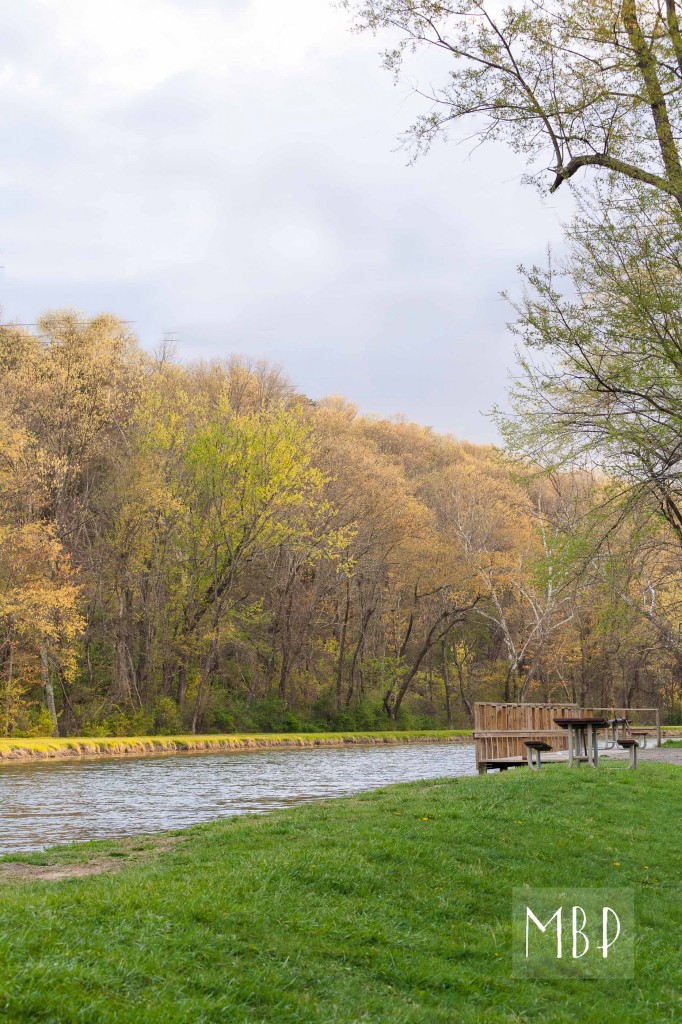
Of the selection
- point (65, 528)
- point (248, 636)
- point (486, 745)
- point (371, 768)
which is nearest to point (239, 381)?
point (248, 636)

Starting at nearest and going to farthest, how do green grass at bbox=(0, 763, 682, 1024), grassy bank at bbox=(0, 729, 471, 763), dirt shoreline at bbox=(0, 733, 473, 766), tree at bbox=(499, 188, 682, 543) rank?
green grass at bbox=(0, 763, 682, 1024) < tree at bbox=(499, 188, 682, 543) < dirt shoreline at bbox=(0, 733, 473, 766) < grassy bank at bbox=(0, 729, 471, 763)

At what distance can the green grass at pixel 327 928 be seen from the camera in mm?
4617

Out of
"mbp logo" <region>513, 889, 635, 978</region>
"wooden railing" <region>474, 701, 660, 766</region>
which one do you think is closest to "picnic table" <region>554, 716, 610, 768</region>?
"wooden railing" <region>474, 701, 660, 766</region>

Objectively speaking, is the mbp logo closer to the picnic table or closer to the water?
the water

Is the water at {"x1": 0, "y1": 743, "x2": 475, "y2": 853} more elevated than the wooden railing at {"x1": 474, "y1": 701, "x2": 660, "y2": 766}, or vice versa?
the wooden railing at {"x1": 474, "y1": 701, "x2": 660, "y2": 766}

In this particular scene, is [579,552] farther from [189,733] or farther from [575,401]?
[189,733]

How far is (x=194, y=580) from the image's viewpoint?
3891 cm

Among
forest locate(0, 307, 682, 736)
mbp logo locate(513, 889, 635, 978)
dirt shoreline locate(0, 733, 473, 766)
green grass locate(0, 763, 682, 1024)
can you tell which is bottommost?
dirt shoreline locate(0, 733, 473, 766)

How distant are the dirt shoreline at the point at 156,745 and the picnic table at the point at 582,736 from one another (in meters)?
13.4

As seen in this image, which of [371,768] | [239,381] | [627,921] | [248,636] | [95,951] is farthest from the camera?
[239,381]

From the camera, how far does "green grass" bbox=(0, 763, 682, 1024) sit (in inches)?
182

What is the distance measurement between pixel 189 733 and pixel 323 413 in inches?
845

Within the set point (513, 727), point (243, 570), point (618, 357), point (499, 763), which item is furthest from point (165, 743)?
point (618, 357)

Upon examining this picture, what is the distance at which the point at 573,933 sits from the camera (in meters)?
6.91
